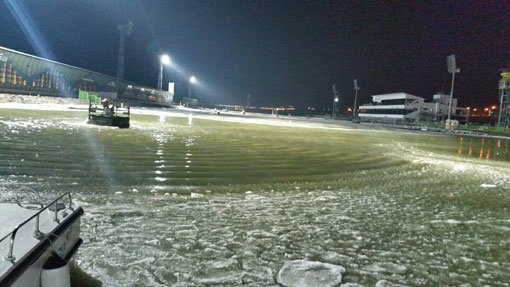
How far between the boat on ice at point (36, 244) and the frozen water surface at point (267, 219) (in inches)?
33.3

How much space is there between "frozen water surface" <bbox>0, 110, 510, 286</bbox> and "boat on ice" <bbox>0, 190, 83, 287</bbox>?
2.78 ft

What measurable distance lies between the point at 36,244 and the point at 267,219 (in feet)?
13.8

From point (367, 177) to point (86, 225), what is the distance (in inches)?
340

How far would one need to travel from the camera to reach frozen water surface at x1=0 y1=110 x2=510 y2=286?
4621mm

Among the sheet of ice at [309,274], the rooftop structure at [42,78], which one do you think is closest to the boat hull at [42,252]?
the sheet of ice at [309,274]

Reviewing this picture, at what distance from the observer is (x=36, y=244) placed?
120 inches

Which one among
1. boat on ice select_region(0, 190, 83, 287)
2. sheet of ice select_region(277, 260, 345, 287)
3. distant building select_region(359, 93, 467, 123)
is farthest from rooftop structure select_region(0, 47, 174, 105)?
distant building select_region(359, 93, 467, 123)

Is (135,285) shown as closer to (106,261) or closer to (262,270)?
(106,261)

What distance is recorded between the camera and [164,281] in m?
4.18

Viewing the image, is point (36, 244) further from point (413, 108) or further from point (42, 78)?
point (413, 108)

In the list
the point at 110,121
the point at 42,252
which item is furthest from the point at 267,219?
the point at 110,121

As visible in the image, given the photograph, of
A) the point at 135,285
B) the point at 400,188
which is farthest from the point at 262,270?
the point at 400,188

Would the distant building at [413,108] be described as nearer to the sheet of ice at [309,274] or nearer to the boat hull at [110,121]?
the boat hull at [110,121]

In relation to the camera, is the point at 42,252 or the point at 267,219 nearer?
the point at 42,252
